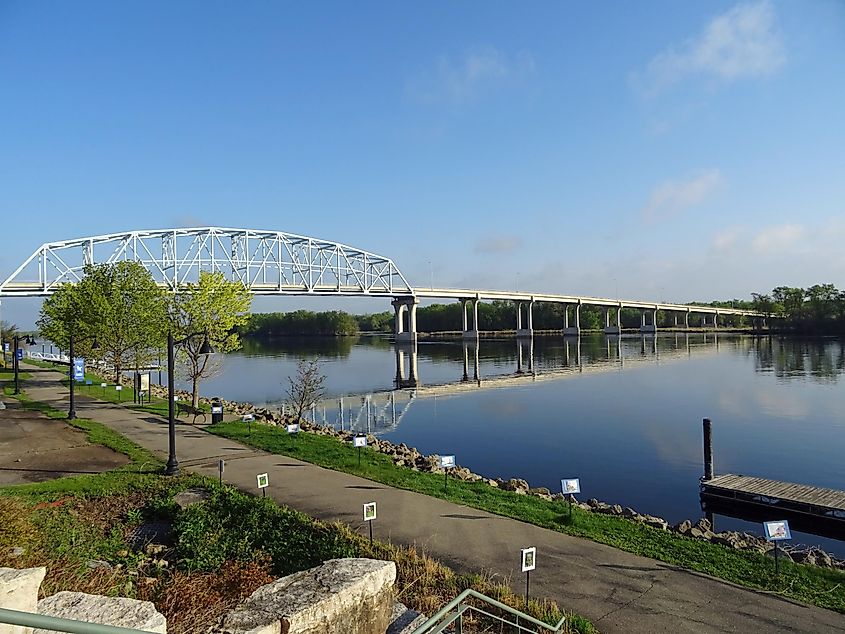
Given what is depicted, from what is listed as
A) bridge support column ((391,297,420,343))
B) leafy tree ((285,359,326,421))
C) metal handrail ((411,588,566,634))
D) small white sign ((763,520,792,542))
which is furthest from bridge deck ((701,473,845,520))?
bridge support column ((391,297,420,343))

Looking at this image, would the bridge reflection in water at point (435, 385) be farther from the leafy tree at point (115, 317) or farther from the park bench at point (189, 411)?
the leafy tree at point (115, 317)

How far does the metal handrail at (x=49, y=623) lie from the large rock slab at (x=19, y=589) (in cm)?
278

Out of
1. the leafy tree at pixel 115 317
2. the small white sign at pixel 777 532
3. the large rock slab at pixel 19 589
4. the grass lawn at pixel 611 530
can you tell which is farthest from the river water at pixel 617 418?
the large rock slab at pixel 19 589

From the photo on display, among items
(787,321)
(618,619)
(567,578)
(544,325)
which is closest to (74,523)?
(567,578)

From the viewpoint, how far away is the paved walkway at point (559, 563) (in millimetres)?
7227

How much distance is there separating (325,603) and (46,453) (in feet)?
46.9

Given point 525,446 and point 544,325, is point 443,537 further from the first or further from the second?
point 544,325

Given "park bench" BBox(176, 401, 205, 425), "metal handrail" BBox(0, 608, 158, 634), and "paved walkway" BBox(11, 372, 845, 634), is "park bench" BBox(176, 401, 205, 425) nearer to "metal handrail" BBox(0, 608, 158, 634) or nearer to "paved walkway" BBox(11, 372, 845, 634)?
"paved walkway" BBox(11, 372, 845, 634)

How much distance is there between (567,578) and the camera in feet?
27.2

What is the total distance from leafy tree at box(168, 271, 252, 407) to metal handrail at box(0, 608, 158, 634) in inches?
897

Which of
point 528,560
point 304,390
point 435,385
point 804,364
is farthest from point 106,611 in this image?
point 804,364

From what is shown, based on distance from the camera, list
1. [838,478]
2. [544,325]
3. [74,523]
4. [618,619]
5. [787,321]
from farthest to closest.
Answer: [544,325], [787,321], [838,478], [74,523], [618,619]

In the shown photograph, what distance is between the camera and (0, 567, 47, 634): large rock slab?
468cm

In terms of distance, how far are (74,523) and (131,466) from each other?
14.8 ft
